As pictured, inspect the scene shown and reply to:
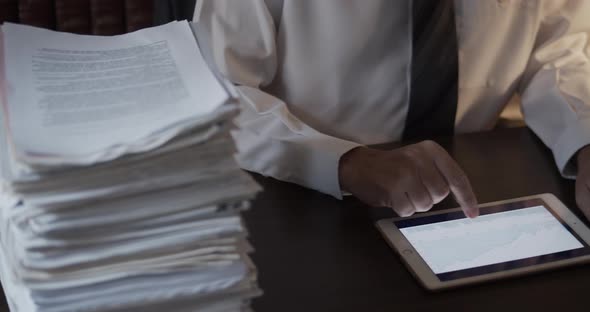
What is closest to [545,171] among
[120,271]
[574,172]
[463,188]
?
[574,172]

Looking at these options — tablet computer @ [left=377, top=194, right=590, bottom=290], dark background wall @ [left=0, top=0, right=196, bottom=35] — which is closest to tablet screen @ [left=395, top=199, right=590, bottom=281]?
tablet computer @ [left=377, top=194, right=590, bottom=290]

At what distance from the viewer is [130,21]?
1.38m

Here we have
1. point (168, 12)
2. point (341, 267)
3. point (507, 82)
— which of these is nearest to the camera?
point (341, 267)

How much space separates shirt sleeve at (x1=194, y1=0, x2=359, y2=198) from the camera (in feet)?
2.87

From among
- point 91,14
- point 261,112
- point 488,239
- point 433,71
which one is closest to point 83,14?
point 91,14

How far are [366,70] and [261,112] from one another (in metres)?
0.22

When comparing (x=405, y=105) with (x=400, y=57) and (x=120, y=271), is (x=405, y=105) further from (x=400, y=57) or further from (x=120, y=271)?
(x=120, y=271)

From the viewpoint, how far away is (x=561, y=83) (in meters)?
1.06

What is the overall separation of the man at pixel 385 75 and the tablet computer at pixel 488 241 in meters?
0.06

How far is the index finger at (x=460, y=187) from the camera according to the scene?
78cm

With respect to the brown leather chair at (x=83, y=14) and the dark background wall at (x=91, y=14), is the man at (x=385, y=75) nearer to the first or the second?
the dark background wall at (x=91, y=14)

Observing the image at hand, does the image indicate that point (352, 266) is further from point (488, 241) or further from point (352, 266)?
point (488, 241)

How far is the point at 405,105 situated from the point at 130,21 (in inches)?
24.3

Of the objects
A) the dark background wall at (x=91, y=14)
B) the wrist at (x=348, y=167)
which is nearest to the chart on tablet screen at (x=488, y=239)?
the wrist at (x=348, y=167)
